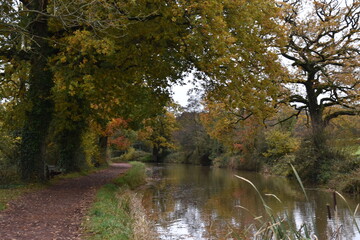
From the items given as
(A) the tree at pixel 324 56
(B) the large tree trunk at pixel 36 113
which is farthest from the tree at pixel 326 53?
(B) the large tree trunk at pixel 36 113

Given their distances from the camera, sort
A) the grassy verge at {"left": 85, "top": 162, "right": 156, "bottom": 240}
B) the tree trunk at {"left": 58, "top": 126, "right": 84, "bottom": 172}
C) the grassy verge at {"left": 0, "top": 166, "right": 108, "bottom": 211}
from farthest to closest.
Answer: the tree trunk at {"left": 58, "top": 126, "right": 84, "bottom": 172}, the grassy verge at {"left": 0, "top": 166, "right": 108, "bottom": 211}, the grassy verge at {"left": 85, "top": 162, "right": 156, "bottom": 240}

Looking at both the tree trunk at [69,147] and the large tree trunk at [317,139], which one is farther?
the tree trunk at [69,147]

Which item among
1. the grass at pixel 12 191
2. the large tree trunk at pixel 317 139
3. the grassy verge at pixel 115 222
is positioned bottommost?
the grassy verge at pixel 115 222

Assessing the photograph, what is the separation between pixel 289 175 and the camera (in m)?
27.3

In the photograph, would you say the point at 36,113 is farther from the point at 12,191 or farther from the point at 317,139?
the point at 317,139

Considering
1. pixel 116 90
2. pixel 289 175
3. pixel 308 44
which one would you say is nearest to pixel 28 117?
pixel 116 90

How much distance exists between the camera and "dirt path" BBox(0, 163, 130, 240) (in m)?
7.29

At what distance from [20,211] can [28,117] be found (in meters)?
6.43

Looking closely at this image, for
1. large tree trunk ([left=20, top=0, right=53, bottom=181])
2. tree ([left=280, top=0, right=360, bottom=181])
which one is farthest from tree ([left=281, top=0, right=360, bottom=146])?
large tree trunk ([left=20, top=0, right=53, bottom=181])

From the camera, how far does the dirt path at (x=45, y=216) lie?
23.9 ft

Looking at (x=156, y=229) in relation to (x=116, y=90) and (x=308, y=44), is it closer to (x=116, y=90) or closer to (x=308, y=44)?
(x=116, y=90)

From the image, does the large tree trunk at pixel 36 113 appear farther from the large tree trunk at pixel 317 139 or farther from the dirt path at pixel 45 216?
the large tree trunk at pixel 317 139

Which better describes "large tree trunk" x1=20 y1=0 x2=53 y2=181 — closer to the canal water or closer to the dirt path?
the dirt path

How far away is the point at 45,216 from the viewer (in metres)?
9.05
